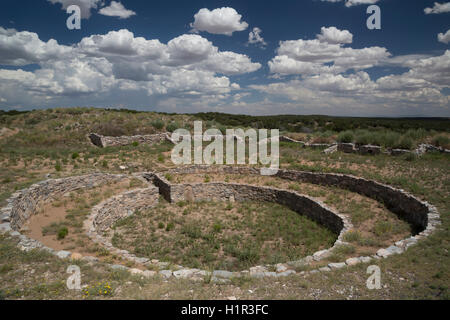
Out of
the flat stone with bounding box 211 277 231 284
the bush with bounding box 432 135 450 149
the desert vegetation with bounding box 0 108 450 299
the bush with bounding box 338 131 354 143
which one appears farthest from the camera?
the bush with bounding box 338 131 354 143

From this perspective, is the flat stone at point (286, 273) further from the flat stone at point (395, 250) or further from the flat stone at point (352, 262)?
the flat stone at point (395, 250)

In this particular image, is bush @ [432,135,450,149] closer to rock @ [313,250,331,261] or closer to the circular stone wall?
the circular stone wall

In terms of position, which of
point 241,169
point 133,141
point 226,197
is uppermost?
point 133,141

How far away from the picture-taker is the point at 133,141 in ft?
73.2

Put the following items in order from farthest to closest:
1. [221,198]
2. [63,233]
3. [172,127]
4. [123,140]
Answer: [172,127]
[123,140]
[221,198]
[63,233]

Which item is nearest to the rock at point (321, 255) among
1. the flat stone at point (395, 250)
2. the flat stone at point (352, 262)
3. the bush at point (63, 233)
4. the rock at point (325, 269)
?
the flat stone at point (352, 262)

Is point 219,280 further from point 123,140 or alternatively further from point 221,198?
point 123,140

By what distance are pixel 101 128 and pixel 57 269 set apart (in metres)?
21.0

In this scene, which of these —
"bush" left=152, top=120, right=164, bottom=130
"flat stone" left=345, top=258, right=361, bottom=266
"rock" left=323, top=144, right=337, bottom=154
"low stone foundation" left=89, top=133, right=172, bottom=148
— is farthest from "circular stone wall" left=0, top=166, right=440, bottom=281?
"bush" left=152, top=120, right=164, bottom=130

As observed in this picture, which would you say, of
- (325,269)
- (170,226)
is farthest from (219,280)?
(170,226)
